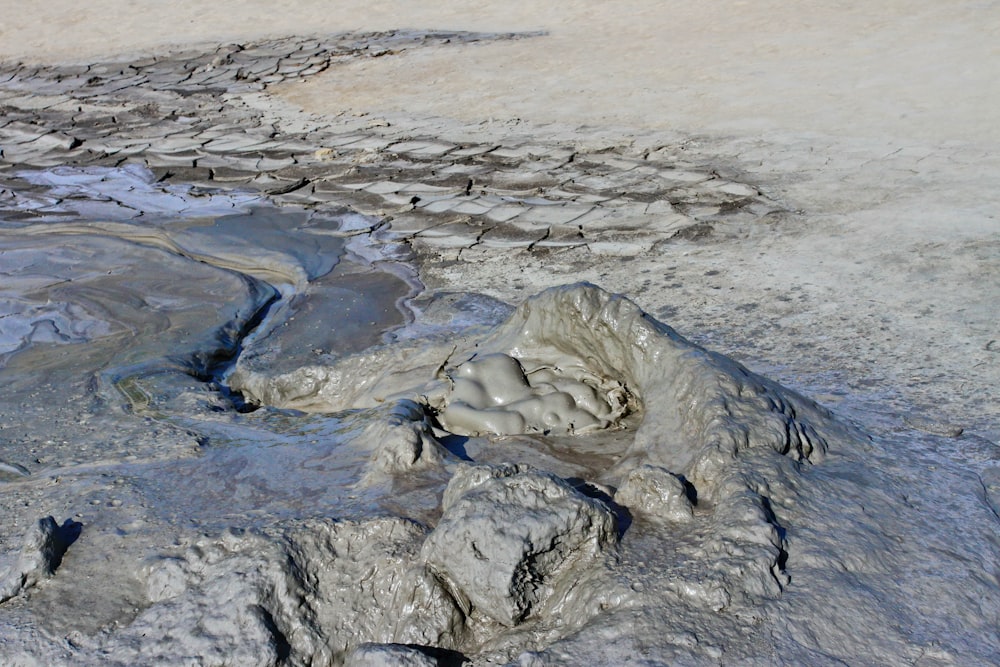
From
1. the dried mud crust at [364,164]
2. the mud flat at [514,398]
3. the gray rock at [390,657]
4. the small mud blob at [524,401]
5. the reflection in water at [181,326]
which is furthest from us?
the dried mud crust at [364,164]

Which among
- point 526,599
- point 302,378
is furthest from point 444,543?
point 302,378

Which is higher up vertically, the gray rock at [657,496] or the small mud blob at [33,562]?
the gray rock at [657,496]

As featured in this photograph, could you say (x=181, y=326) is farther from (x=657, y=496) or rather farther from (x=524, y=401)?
(x=657, y=496)

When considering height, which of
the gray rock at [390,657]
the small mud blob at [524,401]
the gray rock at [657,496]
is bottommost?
the small mud blob at [524,401]

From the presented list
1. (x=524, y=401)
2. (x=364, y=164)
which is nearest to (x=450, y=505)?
(x=524, y=401)

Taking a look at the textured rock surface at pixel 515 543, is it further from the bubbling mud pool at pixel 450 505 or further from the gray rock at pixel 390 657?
the gray rock at pixel 390 657

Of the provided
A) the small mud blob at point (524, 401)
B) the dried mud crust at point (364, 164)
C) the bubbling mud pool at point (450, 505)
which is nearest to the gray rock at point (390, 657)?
the bubbling mud pool at point (450, 505)

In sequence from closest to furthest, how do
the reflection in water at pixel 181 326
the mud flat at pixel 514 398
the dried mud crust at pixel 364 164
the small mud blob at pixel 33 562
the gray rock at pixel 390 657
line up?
the gray rock at pixel 390 657 → the mud flat at pixel 514 398 → the small mud blob at pixel 33 562 → the reflection in water at pixel 181 326 → the dried mud crust at pixel 364 164

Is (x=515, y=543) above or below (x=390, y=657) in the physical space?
above

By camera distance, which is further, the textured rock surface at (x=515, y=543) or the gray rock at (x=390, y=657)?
the textured rock surface at (x=515, y=543)

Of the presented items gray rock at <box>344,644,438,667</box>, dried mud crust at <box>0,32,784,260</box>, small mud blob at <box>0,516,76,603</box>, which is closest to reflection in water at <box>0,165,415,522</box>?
small mud blob at <box>0,516,76,603</box>
